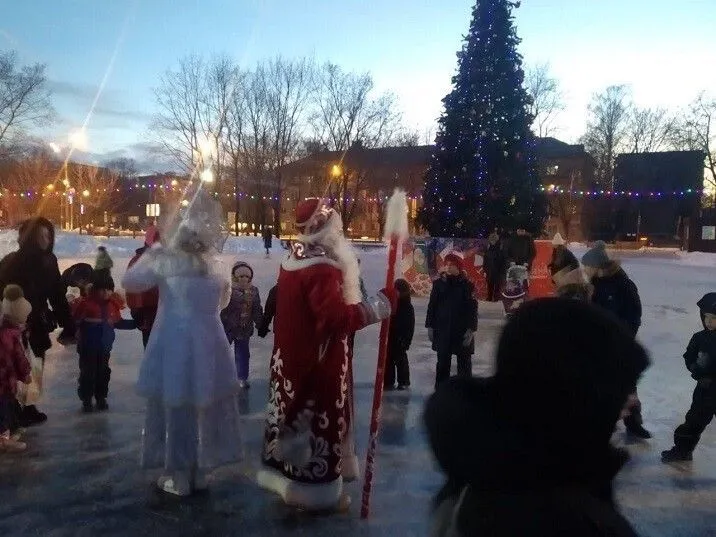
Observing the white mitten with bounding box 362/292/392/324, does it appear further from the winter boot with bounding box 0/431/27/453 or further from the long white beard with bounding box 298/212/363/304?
the winter boot with bounding box 0/431/27/453

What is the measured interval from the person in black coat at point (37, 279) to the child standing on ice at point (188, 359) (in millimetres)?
2126

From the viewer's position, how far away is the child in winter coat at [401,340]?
7910mm

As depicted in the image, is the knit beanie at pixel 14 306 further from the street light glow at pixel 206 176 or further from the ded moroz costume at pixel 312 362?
the ded moroz costume at pixel 312 362

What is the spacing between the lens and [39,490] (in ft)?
15.5

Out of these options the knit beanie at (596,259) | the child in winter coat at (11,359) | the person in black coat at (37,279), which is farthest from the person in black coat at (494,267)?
the child in winter coat at (11,359)

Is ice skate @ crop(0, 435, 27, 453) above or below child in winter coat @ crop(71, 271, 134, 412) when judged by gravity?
below

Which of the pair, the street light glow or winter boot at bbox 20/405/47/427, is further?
the street light glow

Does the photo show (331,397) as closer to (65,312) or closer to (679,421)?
(65,312)

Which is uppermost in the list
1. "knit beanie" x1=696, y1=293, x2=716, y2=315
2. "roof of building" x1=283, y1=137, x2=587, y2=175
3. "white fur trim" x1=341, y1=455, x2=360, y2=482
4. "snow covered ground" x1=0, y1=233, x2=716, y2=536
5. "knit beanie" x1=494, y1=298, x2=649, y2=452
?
"roof of building" x1=283, y1=137, x2=587, y2=175

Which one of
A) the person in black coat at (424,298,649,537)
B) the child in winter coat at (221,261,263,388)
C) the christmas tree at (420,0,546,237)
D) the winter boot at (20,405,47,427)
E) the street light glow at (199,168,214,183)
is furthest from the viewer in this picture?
the christmas tree at (420,0,546,237)

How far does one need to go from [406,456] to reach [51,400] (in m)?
3.77

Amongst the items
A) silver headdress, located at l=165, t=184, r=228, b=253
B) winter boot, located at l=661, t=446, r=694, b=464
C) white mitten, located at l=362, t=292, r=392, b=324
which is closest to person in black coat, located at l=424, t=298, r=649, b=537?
white mitten, located at l=362, t=292, r=392, b=324

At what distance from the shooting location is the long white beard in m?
4.30

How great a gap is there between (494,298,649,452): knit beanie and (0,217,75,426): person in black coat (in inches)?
219
